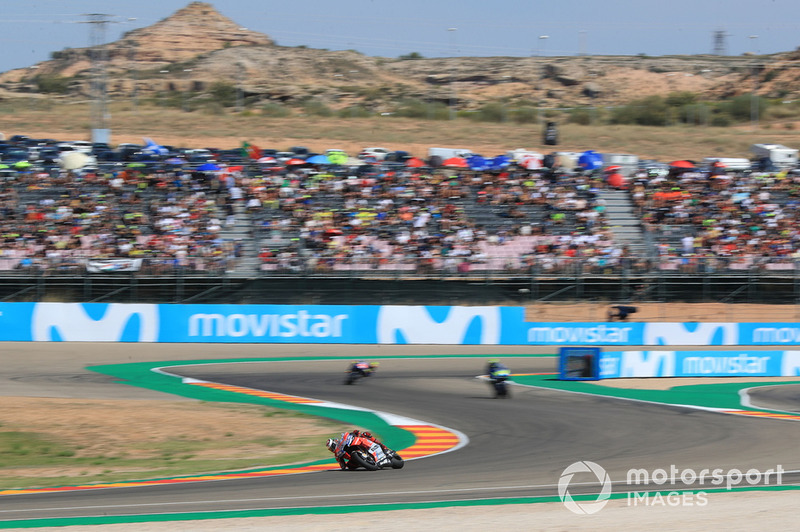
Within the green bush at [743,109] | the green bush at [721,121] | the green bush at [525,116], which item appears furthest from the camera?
the green bush at [743,109]

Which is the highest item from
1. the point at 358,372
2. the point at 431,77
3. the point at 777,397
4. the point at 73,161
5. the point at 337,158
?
the point at 431,77

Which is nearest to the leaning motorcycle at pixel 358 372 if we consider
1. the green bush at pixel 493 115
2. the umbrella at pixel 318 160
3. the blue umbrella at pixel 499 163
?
the umbrella at pixel 318 160

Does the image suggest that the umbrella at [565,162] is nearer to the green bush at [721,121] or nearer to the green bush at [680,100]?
the green bush at [721,121]

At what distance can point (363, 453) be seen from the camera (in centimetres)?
1118

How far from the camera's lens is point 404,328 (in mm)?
26266

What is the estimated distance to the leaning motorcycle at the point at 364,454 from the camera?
1116cm

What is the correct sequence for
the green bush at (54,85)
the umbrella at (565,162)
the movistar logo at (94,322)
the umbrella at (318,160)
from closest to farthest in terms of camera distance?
the movistar logo at (94,322), the umbrella at (318,160), the umbrella at (565,162), the green bush at (54,85)

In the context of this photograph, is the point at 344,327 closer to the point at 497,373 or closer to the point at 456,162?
the point at 497,373

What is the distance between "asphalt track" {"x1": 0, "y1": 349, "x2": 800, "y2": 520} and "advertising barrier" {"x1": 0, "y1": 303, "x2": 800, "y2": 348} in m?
4.60

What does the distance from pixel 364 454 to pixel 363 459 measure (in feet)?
0.22

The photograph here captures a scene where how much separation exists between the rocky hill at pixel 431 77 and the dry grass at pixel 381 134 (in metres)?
25.0

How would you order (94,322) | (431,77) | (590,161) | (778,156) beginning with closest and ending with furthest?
(94,322)
(590,161)
(778,156)
(431,77)

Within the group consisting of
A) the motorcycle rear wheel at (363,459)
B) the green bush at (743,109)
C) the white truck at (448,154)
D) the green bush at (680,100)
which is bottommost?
the motorcycle rear wheel at (363,459)

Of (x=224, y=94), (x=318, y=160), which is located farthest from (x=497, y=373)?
(x=224, y=94)
